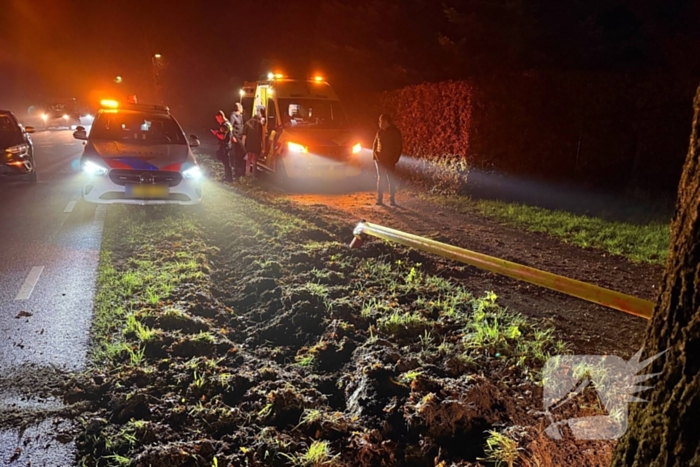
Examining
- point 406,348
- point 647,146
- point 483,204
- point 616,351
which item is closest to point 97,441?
point 406,348

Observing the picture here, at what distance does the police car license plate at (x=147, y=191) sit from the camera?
Answer: 27.4 ft

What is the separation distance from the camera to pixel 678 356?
5.57 ft

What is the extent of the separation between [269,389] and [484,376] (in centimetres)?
149

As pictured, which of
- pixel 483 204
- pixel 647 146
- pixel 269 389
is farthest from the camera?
pixel 483 204

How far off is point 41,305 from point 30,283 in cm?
78

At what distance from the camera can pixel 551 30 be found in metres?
15.8

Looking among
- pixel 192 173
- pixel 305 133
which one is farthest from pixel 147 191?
pixel 305 133

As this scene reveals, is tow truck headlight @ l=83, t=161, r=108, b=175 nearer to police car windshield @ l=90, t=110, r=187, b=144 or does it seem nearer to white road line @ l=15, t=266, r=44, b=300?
police car windshield @ l=90, t=110, r=187, b=144

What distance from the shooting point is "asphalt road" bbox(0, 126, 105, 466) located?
319 centimetres

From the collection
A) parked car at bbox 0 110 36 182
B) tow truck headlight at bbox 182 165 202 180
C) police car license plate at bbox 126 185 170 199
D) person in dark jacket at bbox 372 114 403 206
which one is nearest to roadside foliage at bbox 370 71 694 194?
person in dark jacket at bbox 372 114 403 206

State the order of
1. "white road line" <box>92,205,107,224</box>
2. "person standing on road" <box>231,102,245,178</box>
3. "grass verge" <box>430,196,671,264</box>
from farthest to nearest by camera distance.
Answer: "person standing on road" <box>231,102,245,178</box> → "white road line" <box>92,205,107,224</box> → "grass verge" <box>430,196,671,264</box>

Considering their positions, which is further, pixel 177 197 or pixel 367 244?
pixel 177 197

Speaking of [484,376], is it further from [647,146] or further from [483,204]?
[647,146]

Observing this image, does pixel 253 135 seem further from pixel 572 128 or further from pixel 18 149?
pixel 572 128
